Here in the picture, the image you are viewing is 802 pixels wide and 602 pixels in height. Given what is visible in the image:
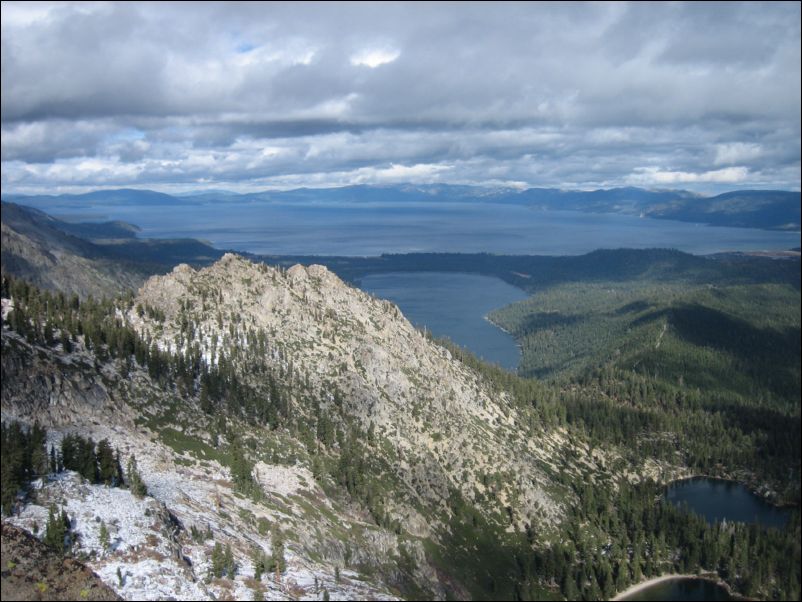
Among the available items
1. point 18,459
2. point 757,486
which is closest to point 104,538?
point 18,459

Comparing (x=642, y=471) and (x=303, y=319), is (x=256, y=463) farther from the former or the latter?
(x=642, y=471)

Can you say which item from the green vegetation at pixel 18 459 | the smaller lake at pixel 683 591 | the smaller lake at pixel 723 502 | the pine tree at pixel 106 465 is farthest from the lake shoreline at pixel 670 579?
the green vegetation at pixel 18 459

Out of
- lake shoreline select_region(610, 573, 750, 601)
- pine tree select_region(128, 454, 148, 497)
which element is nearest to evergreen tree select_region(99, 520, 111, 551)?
pine tree select_region(128, 454, 148, 497)

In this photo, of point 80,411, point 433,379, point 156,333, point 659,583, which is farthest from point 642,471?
point 80,411

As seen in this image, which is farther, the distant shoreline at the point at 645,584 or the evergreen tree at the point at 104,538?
the distant shoreline at the point at 645,584

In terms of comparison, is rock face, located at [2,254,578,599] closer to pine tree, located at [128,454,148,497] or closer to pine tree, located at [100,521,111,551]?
pine tree, located at [100,521,111,551]

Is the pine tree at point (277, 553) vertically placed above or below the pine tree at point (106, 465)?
below

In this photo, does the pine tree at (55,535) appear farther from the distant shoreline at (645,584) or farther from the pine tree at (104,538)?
the distant shoreline at (645,584)
